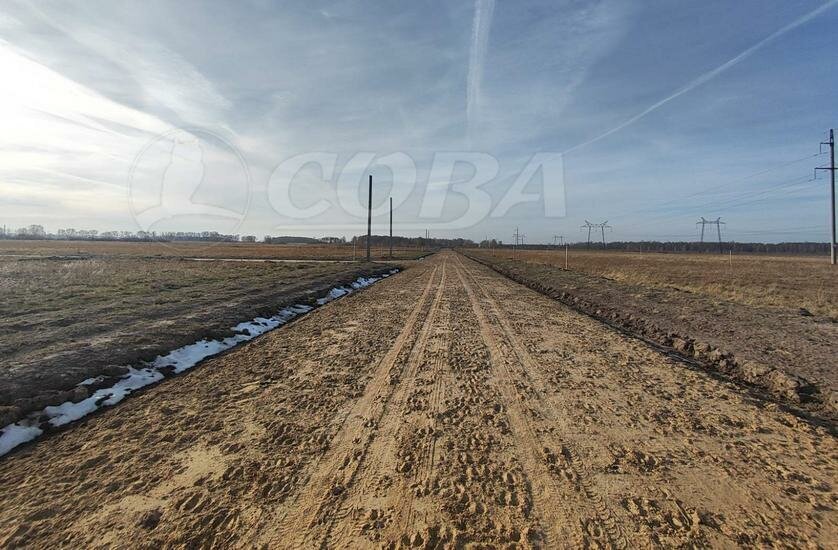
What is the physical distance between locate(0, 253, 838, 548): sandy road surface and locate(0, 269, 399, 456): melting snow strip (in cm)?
31

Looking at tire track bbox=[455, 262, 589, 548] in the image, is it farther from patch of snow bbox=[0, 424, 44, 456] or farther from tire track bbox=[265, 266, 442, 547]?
patch of snow bbox=[0, 424, 44, 456]

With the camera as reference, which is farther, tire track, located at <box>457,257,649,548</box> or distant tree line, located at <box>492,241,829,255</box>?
distant tree line, located at <box>492,241,829,255</box>

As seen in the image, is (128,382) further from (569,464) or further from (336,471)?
(569,464)

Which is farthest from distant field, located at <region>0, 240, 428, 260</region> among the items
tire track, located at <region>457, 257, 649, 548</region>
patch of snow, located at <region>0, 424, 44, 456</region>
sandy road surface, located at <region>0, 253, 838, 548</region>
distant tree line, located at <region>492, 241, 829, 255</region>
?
distant tree line, located at <region>492, 241, 829, 255</region>

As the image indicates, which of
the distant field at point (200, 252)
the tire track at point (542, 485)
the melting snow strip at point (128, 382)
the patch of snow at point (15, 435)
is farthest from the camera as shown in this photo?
the distant field at point (200, 252)

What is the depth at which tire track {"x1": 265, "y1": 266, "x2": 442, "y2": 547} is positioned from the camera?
2564 mm

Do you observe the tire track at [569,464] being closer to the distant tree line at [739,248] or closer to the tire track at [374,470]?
the tire track at [374,470]

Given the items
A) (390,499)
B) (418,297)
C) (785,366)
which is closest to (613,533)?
(390,499)

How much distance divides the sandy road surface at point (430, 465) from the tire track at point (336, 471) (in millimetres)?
16

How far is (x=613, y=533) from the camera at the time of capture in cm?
254

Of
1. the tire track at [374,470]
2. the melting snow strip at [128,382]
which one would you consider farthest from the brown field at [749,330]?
the melting snow strip at [128,382]

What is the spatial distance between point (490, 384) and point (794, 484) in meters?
3.05

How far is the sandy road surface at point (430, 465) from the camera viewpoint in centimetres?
258

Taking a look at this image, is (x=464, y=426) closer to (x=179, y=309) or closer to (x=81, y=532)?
(x=81, y=532)
